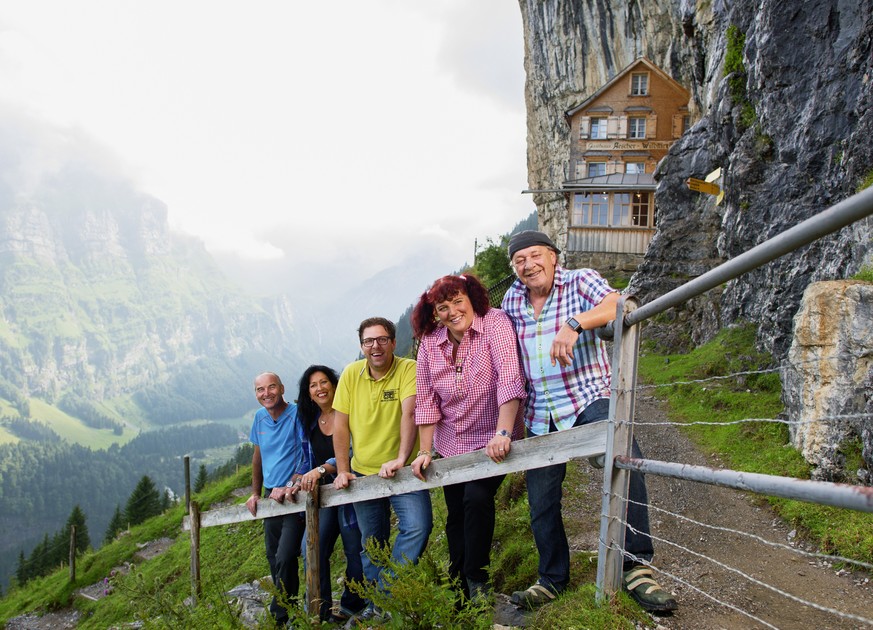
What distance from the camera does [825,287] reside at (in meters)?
6.86

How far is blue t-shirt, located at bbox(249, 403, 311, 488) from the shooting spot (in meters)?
5.96

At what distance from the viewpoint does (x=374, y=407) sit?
15.9ft

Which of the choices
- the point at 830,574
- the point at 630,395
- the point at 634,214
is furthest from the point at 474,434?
the point at 634,214

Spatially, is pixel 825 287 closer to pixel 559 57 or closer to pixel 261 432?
pixel 261 432

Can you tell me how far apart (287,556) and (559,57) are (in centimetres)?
4385

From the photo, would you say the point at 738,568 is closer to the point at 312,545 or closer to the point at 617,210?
the point at 312,545

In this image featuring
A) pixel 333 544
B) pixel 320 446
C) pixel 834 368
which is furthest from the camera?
pixel 834 368

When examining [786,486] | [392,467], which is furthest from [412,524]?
[786,486]

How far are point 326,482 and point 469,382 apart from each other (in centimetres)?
226

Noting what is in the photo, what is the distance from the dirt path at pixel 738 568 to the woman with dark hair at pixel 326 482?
6.96ft

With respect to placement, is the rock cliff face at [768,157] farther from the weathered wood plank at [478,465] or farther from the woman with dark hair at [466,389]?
the weathered wood plank at [478,465]

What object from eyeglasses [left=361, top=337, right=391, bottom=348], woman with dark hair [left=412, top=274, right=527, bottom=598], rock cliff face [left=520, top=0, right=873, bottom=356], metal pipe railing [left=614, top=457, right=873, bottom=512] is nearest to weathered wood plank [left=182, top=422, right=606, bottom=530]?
woman with dark hair [left=412, top=274, right=527, bottom=598]

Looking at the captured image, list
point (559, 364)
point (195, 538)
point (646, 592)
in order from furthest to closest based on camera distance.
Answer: point (195, 538) < point (559, 364) < point (646, 592)

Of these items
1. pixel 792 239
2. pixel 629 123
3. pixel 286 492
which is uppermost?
pixel 629 123
